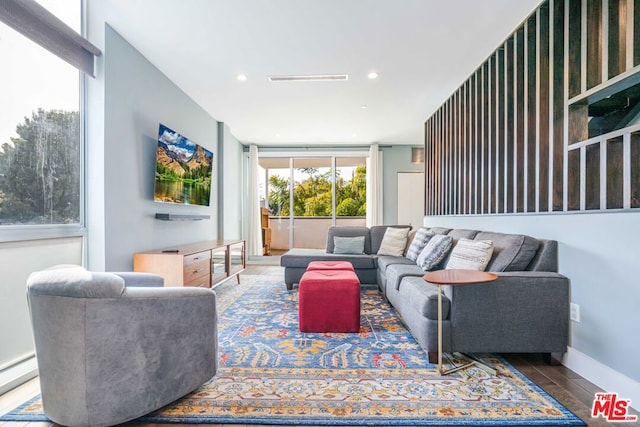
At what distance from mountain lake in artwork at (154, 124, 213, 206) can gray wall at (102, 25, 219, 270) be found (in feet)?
0.39

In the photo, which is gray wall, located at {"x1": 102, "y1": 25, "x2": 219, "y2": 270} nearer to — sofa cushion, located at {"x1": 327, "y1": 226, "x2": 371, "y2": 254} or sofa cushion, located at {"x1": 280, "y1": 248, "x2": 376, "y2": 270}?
sofa cushion, located at {"x1": 280, "y1": 248, "x2": 376, "y2": 270}

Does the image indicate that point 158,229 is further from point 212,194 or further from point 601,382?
point 601,382

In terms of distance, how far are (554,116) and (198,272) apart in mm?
3430

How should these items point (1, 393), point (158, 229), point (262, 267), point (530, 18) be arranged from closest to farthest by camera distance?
point (1, 393), point (530, 18), point (158, 229), point (262, 267)

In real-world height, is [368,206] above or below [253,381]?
above

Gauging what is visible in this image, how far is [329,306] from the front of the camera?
9.13 feet

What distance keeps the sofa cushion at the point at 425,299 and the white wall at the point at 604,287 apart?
0.82 meters

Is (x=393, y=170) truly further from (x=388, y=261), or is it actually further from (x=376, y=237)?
(x=388, y=261)

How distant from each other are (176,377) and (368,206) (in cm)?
591

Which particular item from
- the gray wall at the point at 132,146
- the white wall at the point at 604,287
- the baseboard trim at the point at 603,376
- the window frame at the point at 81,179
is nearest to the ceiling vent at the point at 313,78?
the gray wall at the point at 132,146

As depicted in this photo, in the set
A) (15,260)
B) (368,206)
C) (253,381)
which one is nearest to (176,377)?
(253,381)

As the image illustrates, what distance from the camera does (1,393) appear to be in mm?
1843

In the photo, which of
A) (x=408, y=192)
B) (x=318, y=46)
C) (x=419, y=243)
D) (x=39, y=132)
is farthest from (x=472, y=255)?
(x=408, y=192)

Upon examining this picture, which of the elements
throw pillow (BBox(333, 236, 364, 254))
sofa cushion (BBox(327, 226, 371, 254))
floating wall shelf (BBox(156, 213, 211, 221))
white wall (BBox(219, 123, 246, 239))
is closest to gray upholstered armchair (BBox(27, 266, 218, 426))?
floating wall shelf (BBox(156, 213, 211, 221))
